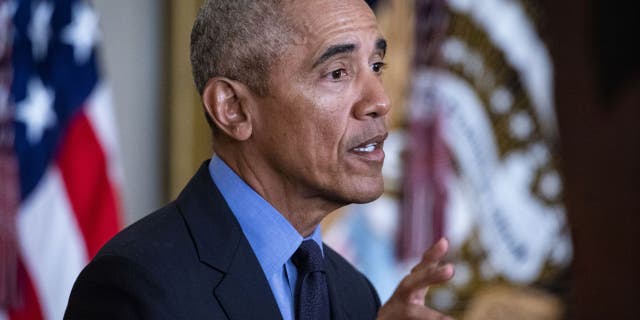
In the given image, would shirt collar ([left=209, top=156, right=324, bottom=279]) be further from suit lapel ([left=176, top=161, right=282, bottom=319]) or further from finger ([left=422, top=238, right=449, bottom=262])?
finger ([left=422, top=238, right=449, bottom=262])

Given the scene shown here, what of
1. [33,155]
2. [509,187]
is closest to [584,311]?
[509,187]

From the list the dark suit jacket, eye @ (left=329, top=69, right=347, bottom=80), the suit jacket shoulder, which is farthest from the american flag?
eye @ (left=329, top=69, right=347, bottom=80)

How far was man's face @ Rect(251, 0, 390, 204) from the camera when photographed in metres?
1.62

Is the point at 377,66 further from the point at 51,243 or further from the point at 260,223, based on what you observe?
the point at 51,243

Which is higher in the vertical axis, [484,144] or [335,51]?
[335,51]

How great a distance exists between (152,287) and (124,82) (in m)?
2.60

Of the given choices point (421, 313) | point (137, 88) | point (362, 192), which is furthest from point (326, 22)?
point (137, 88)

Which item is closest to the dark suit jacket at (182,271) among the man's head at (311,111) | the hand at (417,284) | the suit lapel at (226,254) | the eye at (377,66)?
the suit lapel at (226,254)

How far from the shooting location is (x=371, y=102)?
161cm

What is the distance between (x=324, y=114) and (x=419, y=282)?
38 centimetres

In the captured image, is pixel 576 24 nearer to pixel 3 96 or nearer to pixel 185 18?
pixel 185 18

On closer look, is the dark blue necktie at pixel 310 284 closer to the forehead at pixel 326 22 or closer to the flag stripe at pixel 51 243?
the forehead at pixel 326 22

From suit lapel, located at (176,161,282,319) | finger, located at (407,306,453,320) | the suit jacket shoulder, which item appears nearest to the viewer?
finger, located at (407,306,453,320)

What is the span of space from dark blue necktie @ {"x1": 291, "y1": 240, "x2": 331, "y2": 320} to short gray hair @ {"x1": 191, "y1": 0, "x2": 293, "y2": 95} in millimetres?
287
